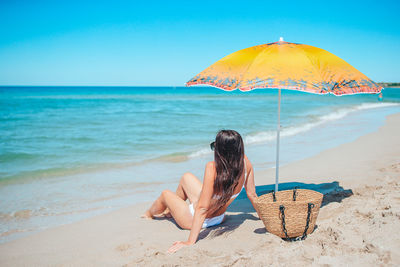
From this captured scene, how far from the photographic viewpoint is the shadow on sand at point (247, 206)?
3.43 metres

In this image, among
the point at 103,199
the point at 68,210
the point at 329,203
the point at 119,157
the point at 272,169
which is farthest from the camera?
the point at 119,157

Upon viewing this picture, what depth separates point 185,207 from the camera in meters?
3.49

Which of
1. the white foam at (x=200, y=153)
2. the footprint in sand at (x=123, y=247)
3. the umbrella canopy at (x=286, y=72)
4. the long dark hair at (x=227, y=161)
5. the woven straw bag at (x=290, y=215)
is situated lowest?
the footprint in sand at (x=123, y=247)

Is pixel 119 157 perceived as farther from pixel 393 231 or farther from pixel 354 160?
pixel 393 231

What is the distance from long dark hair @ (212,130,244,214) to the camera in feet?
9.16

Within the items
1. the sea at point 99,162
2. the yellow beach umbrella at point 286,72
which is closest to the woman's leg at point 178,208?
the yellow beach umbrella at point 286,72

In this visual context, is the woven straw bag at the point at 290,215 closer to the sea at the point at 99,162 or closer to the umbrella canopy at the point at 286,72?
the umbrella canopy at the point at 286,72

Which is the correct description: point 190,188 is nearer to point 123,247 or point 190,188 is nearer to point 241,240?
point 241,240

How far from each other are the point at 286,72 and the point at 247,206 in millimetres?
2194

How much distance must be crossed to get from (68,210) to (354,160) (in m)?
5.96

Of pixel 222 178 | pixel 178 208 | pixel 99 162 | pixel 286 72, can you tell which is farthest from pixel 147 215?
pixel 99 162

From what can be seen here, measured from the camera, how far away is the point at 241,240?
3131 mm

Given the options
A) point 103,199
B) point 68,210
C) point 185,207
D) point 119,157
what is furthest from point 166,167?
point 185,207

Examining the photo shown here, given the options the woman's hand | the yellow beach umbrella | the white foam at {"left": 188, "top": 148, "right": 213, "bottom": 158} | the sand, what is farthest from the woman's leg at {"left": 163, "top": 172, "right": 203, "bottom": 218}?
the white foam at {"left": 188, "top": 148, "right": 213, "bottom": 158}
